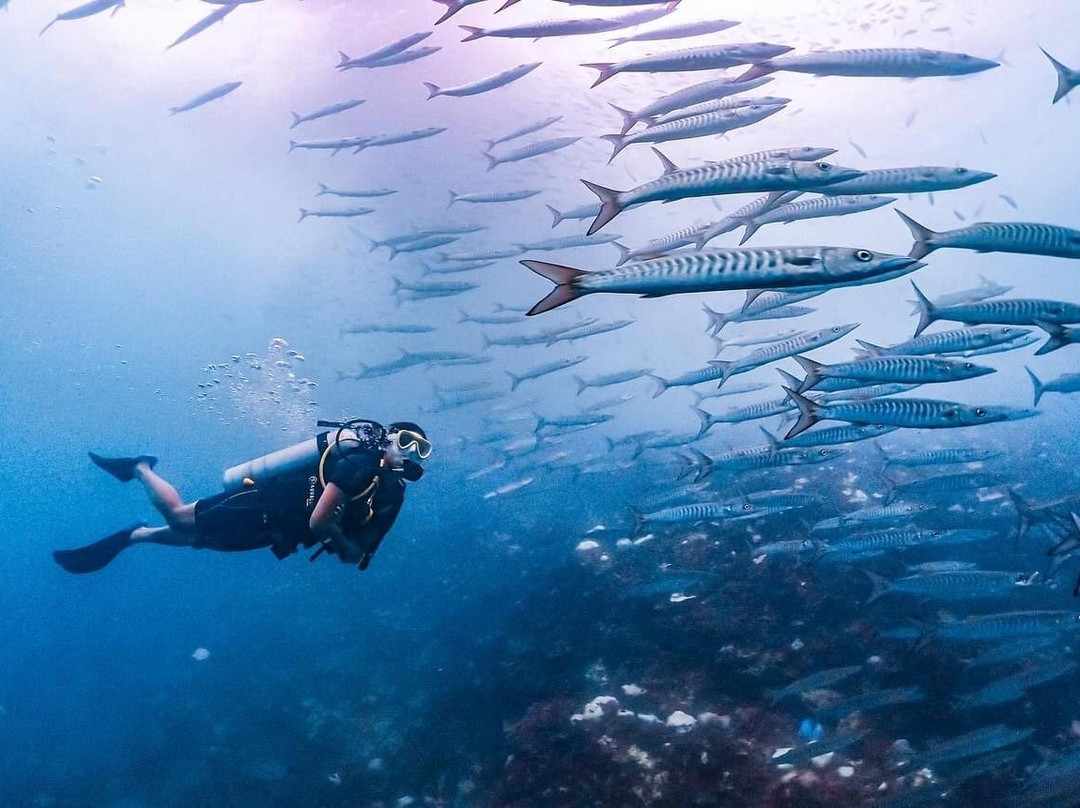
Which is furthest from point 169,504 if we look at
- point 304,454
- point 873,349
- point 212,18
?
point 212,18

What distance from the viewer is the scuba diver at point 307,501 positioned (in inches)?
202

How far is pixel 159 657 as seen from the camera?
20922mm

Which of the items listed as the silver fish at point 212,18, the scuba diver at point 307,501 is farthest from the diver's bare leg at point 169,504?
the silver fish at point 212,18

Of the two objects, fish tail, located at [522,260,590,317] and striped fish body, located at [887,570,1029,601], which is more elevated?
fish tail, located at [522,260,590,317]

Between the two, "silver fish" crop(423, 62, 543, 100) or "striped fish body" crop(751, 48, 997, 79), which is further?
"silver fish" crop(423, 62, 543, 100)

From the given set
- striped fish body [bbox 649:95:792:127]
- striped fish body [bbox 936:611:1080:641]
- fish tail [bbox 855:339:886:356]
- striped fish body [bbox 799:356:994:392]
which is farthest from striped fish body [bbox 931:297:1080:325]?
striped fish body [bbox 649:95:792:127]

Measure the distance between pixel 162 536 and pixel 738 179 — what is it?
7.94 meters

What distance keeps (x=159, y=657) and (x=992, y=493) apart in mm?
25694

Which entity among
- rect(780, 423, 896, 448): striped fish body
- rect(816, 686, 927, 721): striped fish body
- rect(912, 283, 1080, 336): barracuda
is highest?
rect(912, 283, 1080, 336): barracuda

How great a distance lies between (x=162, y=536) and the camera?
7.47 m

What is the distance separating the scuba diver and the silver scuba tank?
11 millimetres

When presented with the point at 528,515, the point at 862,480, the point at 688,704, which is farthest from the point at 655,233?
the point at 688,704

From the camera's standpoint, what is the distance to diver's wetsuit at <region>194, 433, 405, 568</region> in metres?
5.12

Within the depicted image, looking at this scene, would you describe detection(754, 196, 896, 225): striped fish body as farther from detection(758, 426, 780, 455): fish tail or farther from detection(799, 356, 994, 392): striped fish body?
detection(758, 426, 780, 455): fish tail
